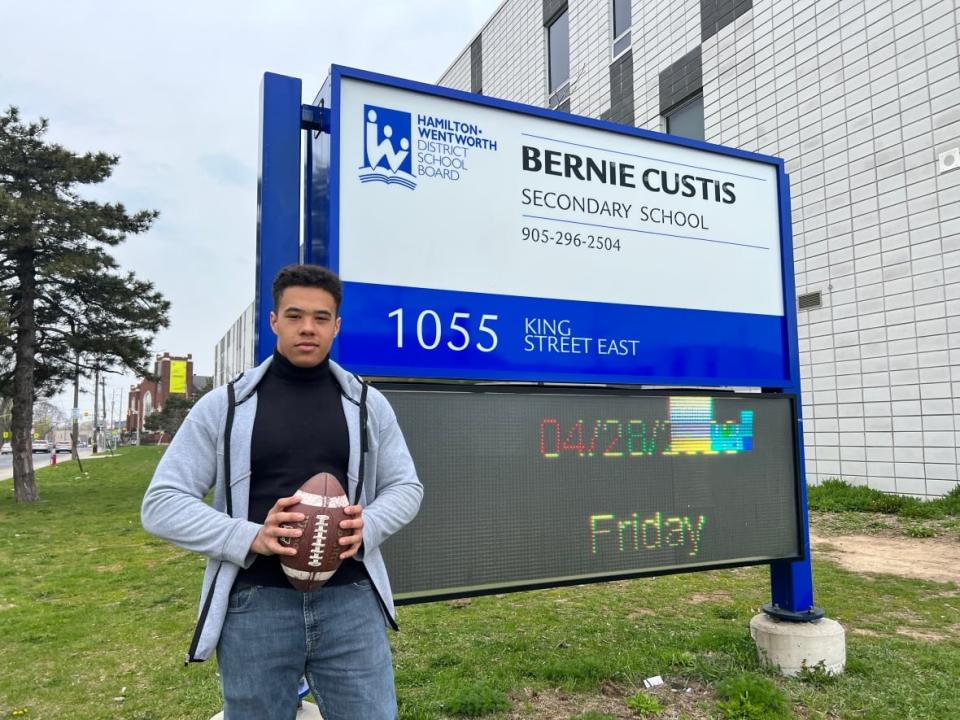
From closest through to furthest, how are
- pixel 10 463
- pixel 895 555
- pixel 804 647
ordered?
1. pixel 804 647
2. pixel 895 555
3. pixel 10 463

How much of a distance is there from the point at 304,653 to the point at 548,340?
213cm

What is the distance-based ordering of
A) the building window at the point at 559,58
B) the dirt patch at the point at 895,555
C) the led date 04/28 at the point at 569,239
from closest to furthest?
the led date 04/28 at the point at 569,239 < the dirt patch at the point at 895,555 < the building window at the point at 559,58

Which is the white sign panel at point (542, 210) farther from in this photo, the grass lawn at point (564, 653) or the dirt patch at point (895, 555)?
the dirt patch at point (895, 555)

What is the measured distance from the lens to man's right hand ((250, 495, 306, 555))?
64.7 inches

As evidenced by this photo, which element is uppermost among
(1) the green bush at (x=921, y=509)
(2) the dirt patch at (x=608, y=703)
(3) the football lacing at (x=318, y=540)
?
(3) the football lacing at (x=318, y=540)

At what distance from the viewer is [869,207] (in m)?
9.89

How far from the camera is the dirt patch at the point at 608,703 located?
340cm

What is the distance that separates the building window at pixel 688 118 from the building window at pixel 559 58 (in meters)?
3.95

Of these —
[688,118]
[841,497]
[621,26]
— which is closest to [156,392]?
[621,26]

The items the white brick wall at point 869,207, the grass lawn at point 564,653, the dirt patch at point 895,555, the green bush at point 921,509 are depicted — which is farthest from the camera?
the white brick wall at point 869,207

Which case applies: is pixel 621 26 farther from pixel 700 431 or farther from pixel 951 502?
pixel 700 431

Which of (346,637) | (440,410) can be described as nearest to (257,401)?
(346,637)

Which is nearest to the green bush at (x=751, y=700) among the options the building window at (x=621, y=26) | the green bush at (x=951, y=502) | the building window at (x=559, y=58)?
the green bush at (x=951, y=502)

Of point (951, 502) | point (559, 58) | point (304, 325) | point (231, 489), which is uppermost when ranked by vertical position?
point (559, 58)
